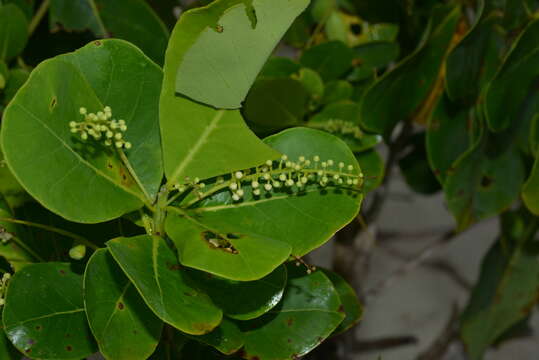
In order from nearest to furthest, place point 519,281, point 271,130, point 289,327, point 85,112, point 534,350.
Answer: point 85,112, point 289,327, point 271,130, point 519,281, point 534,350

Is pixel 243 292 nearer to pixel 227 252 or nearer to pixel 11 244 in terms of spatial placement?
pixel 227 252

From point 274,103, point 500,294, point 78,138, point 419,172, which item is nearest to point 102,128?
point 78,138

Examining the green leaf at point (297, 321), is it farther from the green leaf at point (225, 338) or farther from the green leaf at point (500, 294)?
the green leaf at point (500, 294)

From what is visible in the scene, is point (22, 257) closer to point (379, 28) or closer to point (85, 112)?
point (85, 112)

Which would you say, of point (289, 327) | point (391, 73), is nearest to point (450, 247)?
point (391, 73)

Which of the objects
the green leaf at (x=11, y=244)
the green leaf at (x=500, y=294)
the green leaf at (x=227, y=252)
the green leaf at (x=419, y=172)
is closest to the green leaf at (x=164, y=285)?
the green leaf at (x=227, y=252)

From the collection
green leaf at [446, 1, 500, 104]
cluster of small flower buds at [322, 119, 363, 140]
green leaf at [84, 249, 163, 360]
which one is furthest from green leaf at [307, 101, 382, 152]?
green leaf at [84, 249, 163, 360]
